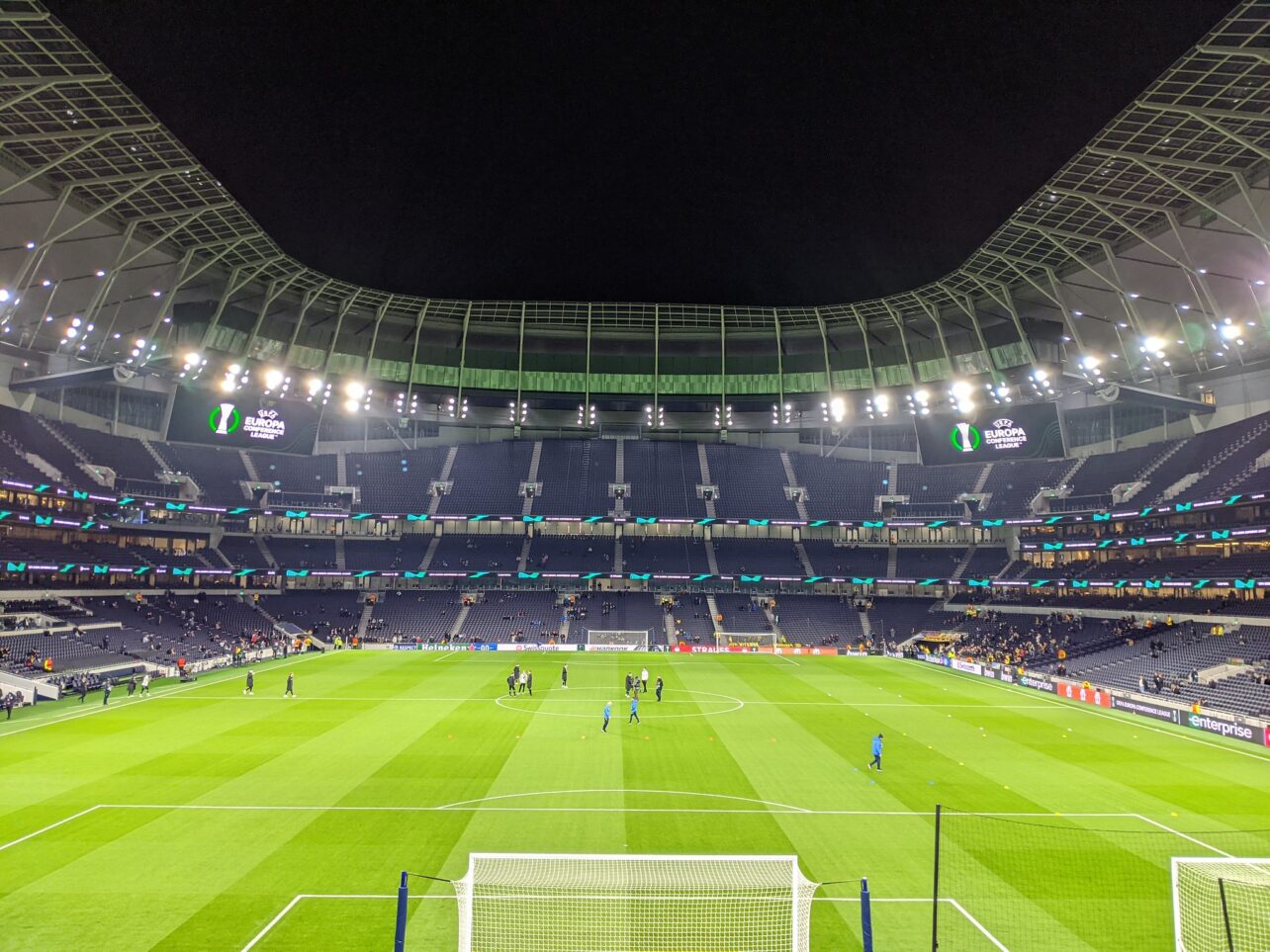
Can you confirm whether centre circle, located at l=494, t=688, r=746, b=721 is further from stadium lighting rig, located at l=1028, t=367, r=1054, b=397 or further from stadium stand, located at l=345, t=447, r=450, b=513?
stadium stand, located at l=345, t=447, r=450, b=513

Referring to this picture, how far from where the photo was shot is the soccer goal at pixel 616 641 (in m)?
68.3

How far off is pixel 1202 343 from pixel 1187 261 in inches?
403

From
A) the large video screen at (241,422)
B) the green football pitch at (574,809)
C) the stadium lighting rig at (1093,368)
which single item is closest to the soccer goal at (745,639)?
the green football pitch at (574,809)

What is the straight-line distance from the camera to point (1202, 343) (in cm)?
5222

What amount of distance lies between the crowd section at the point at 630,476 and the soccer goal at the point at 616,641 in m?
14.9

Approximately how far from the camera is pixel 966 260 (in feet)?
173

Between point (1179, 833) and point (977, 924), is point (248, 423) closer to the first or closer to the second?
point (977, 924)

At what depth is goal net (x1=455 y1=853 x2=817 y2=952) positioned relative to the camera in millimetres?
12312

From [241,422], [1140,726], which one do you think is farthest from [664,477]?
[1140,726]

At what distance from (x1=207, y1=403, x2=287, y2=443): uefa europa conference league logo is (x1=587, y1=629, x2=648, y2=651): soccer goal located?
32.2 m

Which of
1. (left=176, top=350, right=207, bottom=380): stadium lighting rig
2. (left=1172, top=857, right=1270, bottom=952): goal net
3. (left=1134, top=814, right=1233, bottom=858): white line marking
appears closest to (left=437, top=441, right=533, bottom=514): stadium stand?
(left=176, top=350, right=207, bottom=380): stadium lighting rig

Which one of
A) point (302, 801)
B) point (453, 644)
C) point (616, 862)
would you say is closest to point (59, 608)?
point (453, 644)

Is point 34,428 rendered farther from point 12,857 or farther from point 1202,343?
point 1202,343

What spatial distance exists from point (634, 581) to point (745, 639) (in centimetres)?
1363
